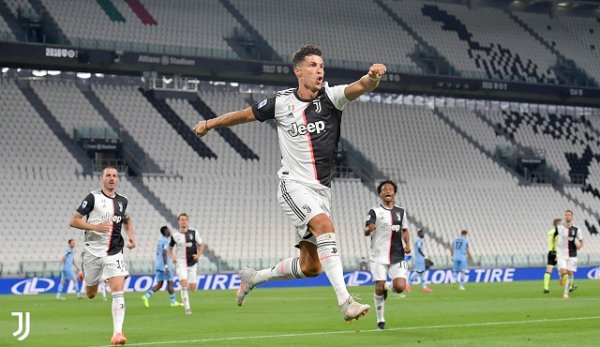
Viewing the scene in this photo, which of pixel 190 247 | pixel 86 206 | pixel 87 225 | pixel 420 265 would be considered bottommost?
pixel 420 265

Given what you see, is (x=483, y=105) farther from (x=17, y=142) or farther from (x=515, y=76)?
(x=17, y=142)

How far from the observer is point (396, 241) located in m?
19.1

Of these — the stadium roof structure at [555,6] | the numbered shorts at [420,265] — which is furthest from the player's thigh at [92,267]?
the stadium roof structure at [555,6]

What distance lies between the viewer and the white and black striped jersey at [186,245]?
25672 mm

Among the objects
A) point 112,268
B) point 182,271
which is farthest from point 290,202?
point 182,271

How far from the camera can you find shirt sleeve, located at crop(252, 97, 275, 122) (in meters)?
10.6

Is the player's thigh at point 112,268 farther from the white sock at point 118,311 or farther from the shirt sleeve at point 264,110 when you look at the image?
the shirt sleeve at point 264,110

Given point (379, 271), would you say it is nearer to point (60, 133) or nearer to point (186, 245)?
point (186, 245)

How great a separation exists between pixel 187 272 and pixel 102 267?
1003 centimetres

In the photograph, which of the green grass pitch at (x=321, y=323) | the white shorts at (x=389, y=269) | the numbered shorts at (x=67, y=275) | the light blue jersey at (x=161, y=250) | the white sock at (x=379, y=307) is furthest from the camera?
the numbered shorts at (x=67, y=275)

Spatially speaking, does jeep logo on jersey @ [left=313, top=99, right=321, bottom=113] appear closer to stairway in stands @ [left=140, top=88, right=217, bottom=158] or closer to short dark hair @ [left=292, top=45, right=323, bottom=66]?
short dark hair @ [left=292, top=45, right=323, bottom=66]

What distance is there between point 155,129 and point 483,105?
22.1 metres

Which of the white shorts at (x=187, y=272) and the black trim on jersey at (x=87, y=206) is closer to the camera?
the black trim on jersey at (x=87, y=206)

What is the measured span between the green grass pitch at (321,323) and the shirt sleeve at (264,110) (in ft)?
17.0
